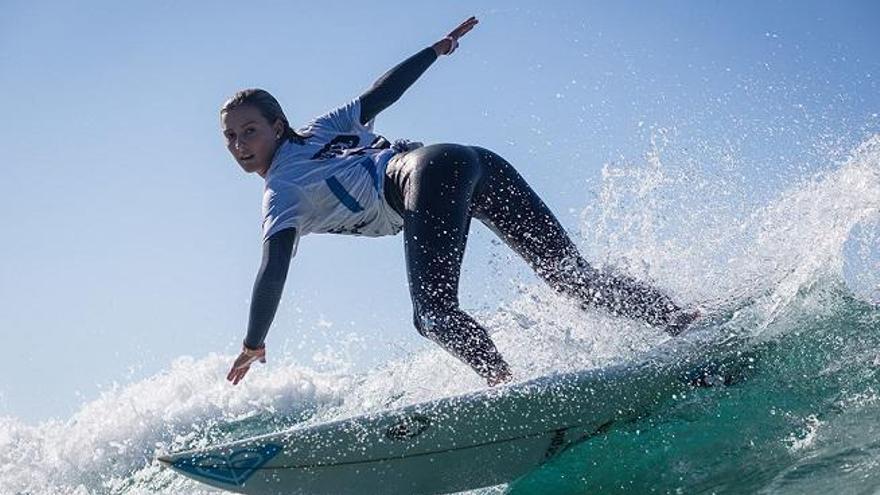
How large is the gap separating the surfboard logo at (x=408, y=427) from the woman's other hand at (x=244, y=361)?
90 centimetres

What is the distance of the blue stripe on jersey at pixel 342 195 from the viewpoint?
4129 millimetres

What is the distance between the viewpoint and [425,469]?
140 inches

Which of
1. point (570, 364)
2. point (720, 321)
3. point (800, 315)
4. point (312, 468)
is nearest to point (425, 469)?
point (312, 468)

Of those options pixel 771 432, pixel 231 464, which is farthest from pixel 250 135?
pixel 771 432

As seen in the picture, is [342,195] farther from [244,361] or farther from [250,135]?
[244,361]

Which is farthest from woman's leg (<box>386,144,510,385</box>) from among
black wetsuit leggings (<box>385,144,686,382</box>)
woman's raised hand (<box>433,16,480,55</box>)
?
woman's raised hand (<box>433,16,480,55</box>)

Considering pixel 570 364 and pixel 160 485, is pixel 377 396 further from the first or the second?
pixel 570 364

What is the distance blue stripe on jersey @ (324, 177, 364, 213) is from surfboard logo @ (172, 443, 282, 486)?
134 cm

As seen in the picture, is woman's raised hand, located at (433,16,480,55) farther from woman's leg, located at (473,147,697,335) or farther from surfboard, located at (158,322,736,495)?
surfboard, located at (158,322,736,495)

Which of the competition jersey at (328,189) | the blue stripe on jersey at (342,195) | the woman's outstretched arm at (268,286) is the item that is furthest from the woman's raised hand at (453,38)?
the woman's outstretched arm at (268,286)

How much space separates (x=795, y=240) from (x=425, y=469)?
2777mm

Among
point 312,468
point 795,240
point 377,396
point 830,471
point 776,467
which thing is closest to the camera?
point 830,471

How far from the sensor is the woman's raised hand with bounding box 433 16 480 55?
5.39 meters

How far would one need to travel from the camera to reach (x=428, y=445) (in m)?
3.54
